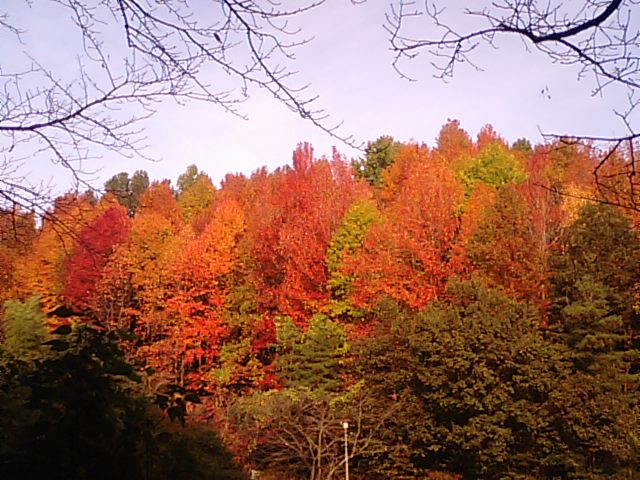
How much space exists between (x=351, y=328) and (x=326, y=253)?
2.81 m

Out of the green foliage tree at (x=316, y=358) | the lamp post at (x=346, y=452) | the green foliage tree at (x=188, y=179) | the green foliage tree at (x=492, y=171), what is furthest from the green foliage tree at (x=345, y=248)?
the green foliage tree at (x=188, y=179)

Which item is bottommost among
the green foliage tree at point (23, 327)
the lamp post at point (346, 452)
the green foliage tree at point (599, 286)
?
the lamp post at point (346, 452)

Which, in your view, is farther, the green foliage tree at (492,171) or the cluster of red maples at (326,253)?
the green foliage tree at (492,171)

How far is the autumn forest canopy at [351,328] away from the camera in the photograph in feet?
7.92

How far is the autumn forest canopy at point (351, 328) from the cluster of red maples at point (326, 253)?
0.07 m

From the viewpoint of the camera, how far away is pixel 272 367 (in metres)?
18.9

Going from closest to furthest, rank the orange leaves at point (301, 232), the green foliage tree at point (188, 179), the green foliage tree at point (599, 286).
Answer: the green foliage tree at point (599, 286) < the orange leaves at point (301, 232) < the green foliage tree at point (188, 179)

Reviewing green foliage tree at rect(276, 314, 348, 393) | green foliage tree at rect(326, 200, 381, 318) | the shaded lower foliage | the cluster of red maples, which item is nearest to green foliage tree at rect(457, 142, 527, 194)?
the cluster of red maples

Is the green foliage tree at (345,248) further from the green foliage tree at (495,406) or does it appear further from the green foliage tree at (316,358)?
the green foliage tree at (495,406)

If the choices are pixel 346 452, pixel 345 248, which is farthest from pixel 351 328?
pixel 346 452

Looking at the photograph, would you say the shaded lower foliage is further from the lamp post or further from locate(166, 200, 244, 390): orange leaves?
locate(166, 200, 244, 390): orange leaves

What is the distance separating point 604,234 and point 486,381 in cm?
498

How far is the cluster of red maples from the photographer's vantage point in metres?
16.3

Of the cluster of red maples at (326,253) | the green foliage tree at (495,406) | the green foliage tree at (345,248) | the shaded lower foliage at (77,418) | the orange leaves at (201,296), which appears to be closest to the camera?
the shaded lower foliage at (77,418)
